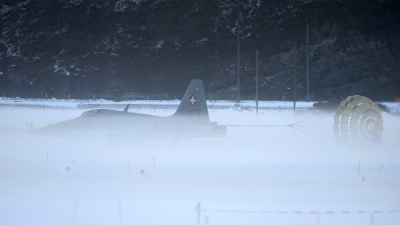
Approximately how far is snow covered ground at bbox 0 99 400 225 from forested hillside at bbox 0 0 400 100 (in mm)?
31541

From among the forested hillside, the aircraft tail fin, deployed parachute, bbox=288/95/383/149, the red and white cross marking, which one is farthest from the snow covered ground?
the forested hillside

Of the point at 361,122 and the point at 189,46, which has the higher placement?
the point at 189,46

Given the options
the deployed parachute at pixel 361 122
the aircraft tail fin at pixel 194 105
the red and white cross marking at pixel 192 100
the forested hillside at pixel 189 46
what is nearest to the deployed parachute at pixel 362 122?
the deployed parachute at pixel 361 122

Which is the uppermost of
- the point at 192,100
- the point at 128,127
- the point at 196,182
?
the point at 192,100

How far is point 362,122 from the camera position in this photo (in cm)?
1385

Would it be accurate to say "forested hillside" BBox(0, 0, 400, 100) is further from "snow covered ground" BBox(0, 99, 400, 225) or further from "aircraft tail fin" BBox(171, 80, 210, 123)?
"snow covered ground" BBox(0, 99, 400, 225)

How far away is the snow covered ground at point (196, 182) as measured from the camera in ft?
25.7

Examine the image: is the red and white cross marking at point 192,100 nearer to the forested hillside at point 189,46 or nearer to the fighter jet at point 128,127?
the fighter jet at point 128,127

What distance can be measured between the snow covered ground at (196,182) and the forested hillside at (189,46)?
31.5 metres

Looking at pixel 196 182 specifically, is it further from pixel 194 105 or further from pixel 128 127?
pixel 194 105

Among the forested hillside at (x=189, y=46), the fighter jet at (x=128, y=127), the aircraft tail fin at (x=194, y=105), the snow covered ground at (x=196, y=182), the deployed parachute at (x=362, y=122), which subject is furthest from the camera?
the forested hillside at (x=189, y=46)

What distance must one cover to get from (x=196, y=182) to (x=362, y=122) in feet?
23.0

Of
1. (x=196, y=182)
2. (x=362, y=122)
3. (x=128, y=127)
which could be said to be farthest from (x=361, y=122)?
(x=128, y=127)

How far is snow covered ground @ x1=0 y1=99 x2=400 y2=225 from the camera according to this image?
7.84 meters
